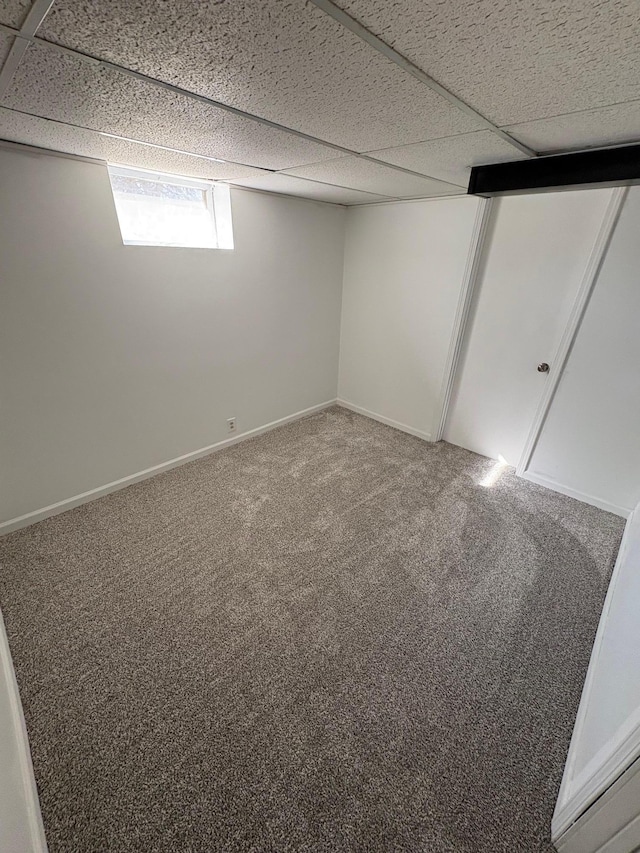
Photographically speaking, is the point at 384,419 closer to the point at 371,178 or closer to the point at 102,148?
the point at 371,178

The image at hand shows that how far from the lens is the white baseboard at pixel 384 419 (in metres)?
3.36

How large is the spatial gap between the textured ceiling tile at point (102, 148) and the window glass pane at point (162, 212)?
23cm

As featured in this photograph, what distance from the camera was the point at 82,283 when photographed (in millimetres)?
1983

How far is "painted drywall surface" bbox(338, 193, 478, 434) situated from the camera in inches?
107

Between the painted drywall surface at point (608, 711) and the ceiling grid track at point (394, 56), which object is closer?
the ceiling grid track at point (394, 56)

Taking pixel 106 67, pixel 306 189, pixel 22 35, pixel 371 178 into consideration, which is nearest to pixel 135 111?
pixel 106 67

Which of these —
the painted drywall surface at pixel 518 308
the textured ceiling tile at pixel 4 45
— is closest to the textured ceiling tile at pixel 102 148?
the textured ceiling tile at pixel 4 45

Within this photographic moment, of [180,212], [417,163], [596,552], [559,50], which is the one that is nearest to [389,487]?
[596,552]

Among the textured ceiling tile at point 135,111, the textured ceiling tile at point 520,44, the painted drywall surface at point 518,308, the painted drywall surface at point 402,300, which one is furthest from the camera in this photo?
the painted drywall surface at point 402,300

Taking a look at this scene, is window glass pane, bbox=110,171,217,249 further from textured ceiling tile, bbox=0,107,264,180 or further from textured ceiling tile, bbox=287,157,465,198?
textured ceiling tile, bbox=287,157,465,198

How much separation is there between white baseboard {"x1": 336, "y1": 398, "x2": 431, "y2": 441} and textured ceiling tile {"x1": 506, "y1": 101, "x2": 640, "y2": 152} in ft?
7.57

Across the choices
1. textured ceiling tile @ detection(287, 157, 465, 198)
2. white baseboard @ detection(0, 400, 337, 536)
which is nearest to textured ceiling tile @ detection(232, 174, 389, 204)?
textured ceiling tile @ detection(287, 157, 465, 198)

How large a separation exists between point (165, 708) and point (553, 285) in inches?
127

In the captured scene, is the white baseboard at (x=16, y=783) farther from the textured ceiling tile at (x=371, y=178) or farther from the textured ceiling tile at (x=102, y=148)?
the textured ceiling tile at (x=371, y=178)
